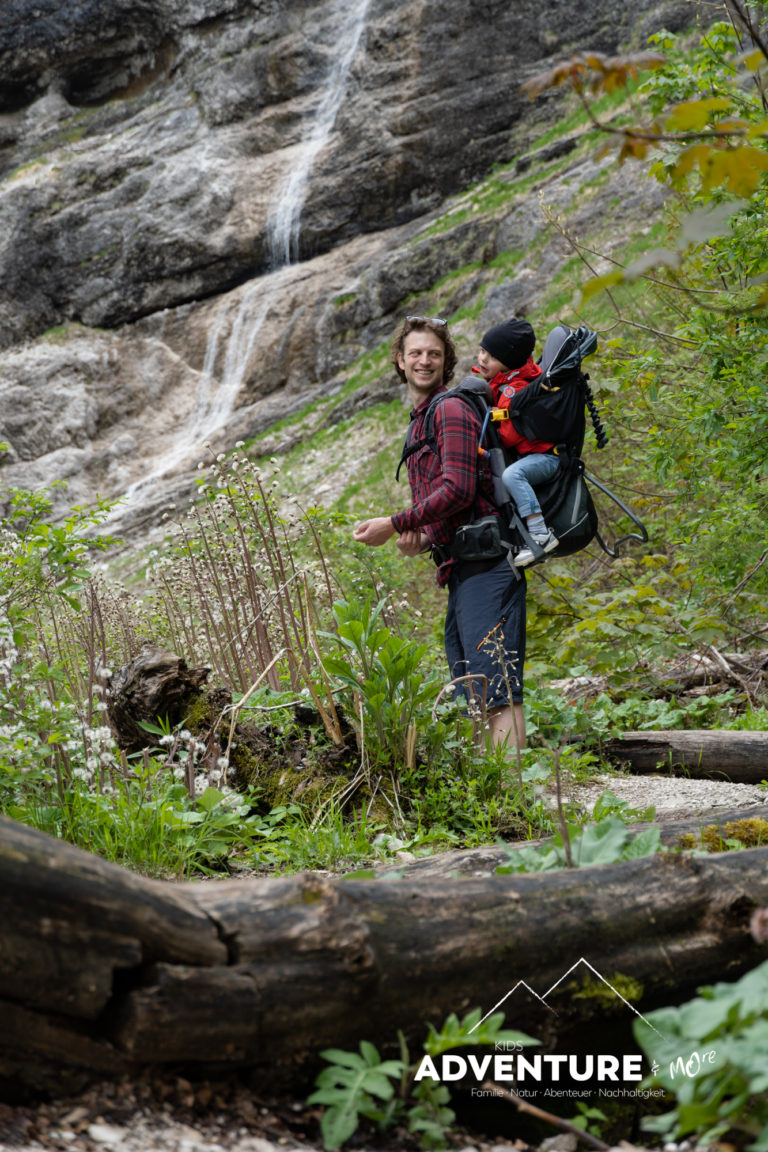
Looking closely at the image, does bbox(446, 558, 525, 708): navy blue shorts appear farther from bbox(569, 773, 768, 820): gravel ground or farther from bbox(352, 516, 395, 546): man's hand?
bbox(569, 773, 768, 820): gravel ground

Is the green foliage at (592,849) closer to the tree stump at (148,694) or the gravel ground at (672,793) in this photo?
the gravel ground at (672,793)

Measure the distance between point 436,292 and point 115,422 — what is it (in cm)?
1121

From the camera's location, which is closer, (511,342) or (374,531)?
(374,531)

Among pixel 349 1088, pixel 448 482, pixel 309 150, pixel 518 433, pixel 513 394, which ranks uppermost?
pixel 309 150

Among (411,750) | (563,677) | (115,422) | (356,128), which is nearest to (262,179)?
(356,128)

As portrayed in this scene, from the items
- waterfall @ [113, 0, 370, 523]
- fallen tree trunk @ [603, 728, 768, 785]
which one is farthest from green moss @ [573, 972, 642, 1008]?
waterfall @ [113, 0, 370, 523]

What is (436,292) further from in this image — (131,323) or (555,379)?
(555,379)

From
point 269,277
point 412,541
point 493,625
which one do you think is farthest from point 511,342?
point 269,277

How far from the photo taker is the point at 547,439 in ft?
13.2

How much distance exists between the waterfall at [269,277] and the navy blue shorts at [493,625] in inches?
842

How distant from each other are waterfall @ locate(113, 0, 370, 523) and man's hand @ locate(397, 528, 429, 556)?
835 inches

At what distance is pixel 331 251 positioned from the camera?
27.6 m

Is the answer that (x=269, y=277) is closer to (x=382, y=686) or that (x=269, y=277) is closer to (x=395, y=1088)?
(x=382, y=686)

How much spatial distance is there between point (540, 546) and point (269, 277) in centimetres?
2621
